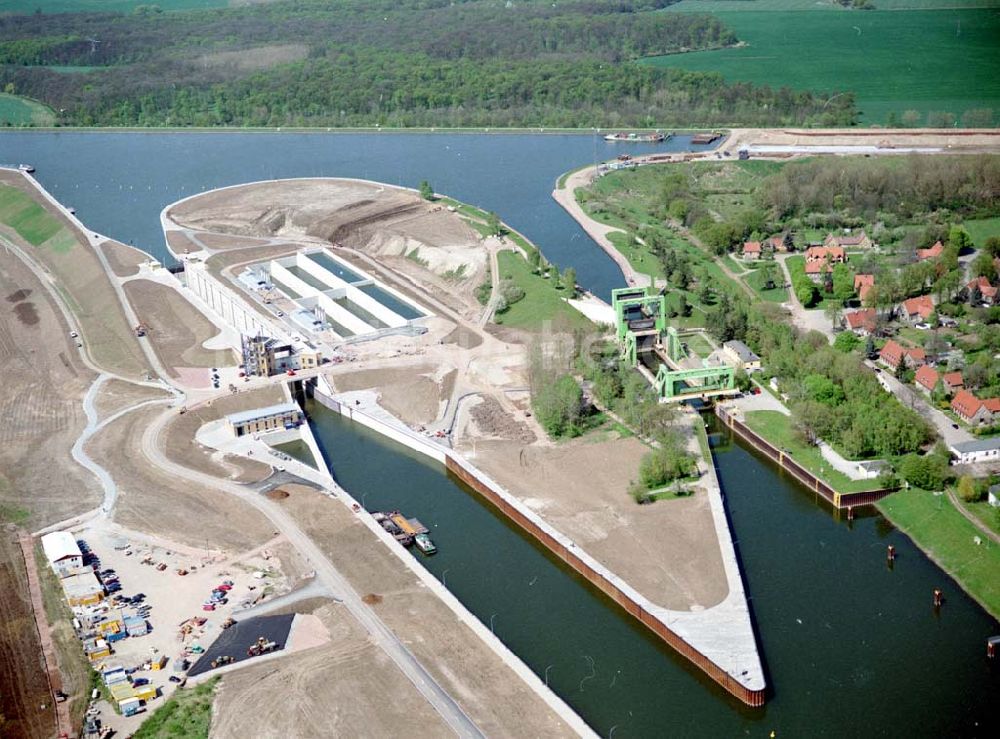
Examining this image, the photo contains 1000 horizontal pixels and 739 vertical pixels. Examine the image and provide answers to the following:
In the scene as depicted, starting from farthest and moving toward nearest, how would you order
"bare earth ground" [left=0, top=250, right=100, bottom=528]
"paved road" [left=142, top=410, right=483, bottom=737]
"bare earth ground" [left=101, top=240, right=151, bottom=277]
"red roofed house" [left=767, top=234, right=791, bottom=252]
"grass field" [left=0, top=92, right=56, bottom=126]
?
"grass field" [left=0, top=92, right=56, bottom=126], "bare earth ground" [left=101, top=240, right=151, bottom=277], "red roofed house" [left=767, top=234, right=791, bottom=252], "bare earth ground" [left=0, top=250, right=100, bottom=528], "paved road" [left=142, top=410, right=483, bottom=737]

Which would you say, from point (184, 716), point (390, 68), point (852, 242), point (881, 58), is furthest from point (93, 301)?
point (881, 58)

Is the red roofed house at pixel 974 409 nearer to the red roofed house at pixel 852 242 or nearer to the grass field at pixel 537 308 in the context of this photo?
the grass field at pixel 537 308

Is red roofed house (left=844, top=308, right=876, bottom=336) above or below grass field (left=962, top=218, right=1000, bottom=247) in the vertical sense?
below

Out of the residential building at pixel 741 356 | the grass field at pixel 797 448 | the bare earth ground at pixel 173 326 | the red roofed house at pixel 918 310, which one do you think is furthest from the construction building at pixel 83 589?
the red roofed house at pixel 918 310

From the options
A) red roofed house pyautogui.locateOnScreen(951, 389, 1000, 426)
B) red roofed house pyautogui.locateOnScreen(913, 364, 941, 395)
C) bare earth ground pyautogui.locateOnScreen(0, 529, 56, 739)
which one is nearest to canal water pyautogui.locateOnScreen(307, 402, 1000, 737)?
red roofed house pyautogui.locateOnScreen(951, 389, 1000, 426)

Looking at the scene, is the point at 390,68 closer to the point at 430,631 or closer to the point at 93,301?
the point at 93,301

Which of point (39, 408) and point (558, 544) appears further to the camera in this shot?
point (39, 408)

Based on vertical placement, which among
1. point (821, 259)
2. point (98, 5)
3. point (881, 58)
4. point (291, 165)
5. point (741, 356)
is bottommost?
point (741, 356)

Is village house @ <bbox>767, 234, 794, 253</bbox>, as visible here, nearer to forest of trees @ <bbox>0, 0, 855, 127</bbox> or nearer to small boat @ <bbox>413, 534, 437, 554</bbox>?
forest of trees @ <bbox>0, 0, 855, 127</bbox>
